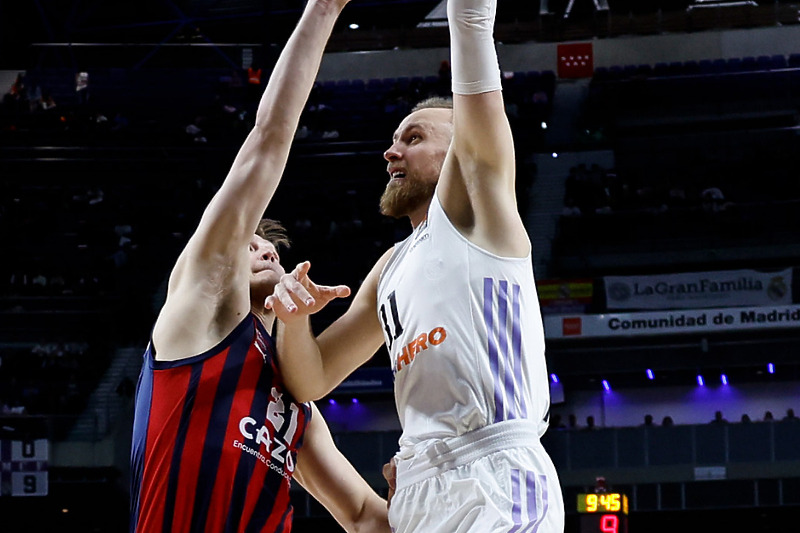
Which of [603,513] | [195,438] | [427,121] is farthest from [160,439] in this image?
[603,513]

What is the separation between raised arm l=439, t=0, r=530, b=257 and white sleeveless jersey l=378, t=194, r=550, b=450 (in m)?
0.08

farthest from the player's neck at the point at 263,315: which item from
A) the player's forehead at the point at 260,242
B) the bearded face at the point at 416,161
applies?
the bearded face at the point at 416,161

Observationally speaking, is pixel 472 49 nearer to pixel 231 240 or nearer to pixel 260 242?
pixel 231 240

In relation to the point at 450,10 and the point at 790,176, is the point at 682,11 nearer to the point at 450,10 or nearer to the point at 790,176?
the point at 790,176

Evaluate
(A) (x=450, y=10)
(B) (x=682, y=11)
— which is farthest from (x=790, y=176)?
(A) (x=450, y=10)

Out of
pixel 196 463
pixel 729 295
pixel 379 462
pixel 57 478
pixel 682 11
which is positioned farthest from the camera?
pixel 682 11

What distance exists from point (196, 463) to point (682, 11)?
2737 centimetres

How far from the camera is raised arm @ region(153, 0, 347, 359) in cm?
379

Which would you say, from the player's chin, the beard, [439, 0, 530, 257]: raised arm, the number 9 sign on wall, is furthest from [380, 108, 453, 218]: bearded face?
the number 9 sign on wall

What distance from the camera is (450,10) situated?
3.34 meters

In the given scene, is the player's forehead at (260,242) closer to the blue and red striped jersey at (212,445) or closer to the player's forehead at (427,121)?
the blue and red striped jersey at (212,445)

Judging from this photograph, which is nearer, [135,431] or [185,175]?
[135,431]

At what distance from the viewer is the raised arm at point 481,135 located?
10.8 feet

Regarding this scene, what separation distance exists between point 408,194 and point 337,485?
1375mm
